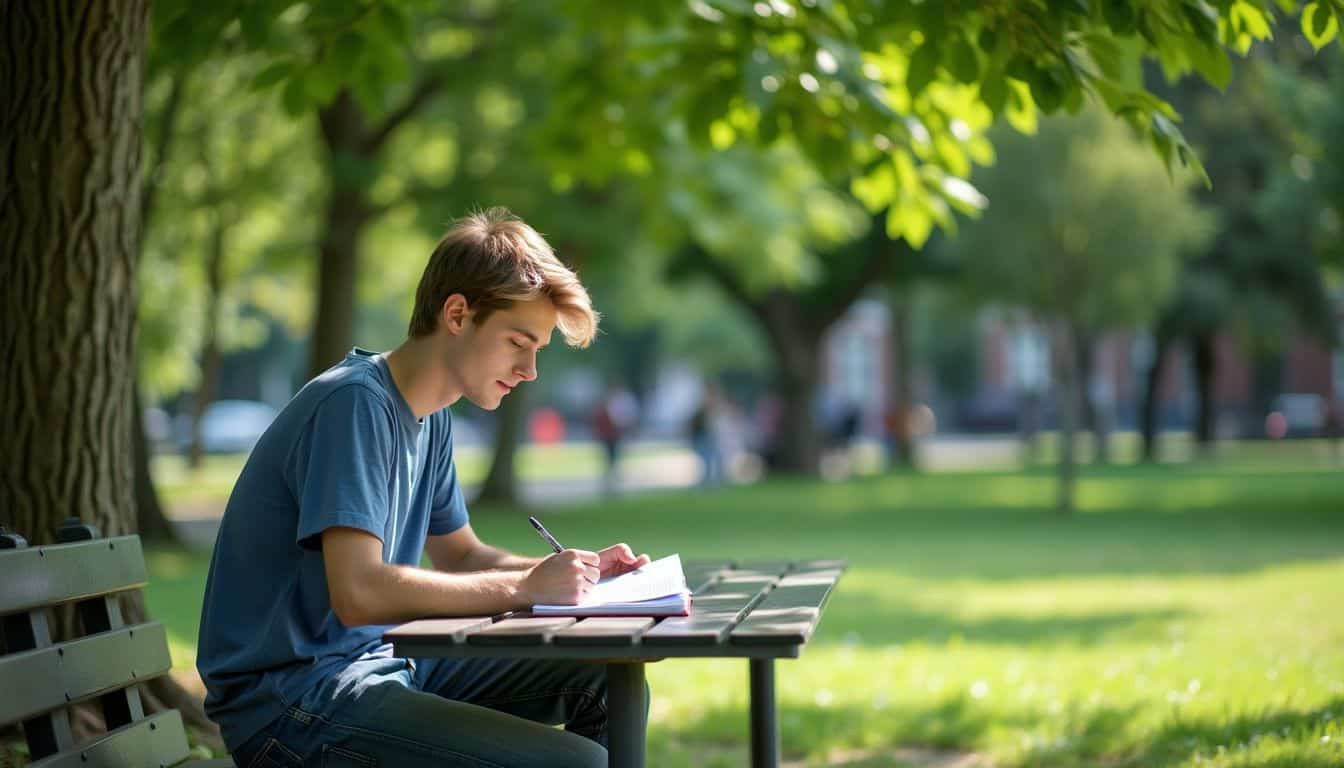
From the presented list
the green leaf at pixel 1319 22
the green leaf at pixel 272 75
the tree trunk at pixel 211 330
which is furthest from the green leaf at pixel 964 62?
the tree trunk at pixel 211 330

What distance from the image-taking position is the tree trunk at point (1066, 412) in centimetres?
2306

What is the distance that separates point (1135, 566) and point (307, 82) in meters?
10.9

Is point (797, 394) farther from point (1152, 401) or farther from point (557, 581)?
point (557, 581)

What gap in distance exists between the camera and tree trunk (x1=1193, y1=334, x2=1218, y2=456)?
41.1m

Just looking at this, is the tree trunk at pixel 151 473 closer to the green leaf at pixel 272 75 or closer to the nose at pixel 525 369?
the green leaf at pixel 272 75

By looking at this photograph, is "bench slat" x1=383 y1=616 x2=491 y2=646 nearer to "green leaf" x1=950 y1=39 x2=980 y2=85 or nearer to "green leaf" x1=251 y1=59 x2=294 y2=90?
"green leaf" x1=950 y1=39 x2=980 y2=85

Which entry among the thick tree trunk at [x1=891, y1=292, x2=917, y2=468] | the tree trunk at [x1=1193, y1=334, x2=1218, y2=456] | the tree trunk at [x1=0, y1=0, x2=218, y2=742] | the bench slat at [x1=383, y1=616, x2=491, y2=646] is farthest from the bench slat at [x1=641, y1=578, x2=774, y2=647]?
the tree trunk at [x1=1193, y1=334, x2=1218, y2=456]

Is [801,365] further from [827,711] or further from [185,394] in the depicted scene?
[185,394]

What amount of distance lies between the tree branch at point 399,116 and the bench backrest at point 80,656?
15.2m

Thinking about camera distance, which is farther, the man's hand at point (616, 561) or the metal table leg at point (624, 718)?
the man's hand at point (616, 561)

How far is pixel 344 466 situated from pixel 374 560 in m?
0.21

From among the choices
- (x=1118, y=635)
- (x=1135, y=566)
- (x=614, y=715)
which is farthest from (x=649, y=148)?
(x=1135, y=566)

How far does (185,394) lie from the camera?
70.2m

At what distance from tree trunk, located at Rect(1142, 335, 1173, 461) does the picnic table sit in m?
38.5
